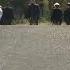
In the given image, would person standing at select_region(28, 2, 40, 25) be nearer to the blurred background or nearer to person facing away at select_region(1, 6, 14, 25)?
the blurred background

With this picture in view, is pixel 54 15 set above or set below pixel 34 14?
below

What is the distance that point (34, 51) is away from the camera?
1220cm

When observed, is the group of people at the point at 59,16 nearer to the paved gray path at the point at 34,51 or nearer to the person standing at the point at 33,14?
the person standing at the point at 33,14

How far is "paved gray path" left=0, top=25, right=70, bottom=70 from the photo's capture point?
10109 millimetres

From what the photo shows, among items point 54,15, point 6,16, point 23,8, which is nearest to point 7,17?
point 6,16

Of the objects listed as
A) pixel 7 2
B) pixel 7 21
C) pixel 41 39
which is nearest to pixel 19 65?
pixel 41 39

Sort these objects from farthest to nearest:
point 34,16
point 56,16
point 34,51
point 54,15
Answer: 1. point 54,15
2. point 34,16
3. point 56,16
4. point 34,51

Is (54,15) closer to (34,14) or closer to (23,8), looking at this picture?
(34,14)

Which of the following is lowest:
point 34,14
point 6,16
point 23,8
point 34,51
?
point 23,8

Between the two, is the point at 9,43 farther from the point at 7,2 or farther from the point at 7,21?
the point at 7,2

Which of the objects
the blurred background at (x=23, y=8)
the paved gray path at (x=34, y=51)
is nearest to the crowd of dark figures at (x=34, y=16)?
the blurred background at (x=23, y=8)

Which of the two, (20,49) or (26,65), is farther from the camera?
(20,49)

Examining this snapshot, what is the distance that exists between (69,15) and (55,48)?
1371cm

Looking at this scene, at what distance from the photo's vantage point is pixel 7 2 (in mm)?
33969
